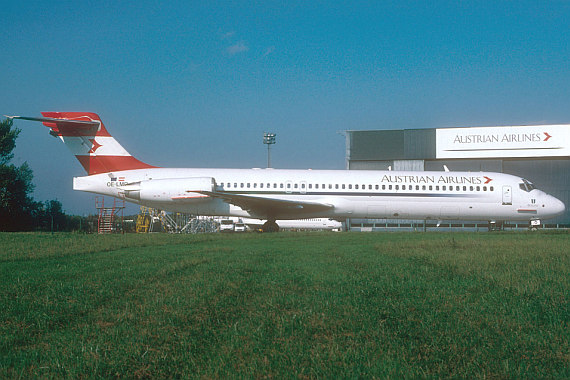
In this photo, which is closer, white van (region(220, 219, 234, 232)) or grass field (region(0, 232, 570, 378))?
grass field (region(0, 232, 570, 378))

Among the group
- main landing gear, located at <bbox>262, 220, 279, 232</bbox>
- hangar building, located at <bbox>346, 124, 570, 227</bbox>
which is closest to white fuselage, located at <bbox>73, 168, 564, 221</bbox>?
main landing gear, located at <bbox>262, 220, 279, 232</bbox>

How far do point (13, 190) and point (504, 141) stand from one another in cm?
4590

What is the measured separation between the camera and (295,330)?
4090 millimetres

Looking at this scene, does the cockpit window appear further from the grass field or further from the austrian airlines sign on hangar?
the austrian airlines sign on hangar

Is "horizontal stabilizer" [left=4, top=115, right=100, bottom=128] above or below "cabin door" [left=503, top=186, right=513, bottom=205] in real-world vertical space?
above

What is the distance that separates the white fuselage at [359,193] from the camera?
24875mm

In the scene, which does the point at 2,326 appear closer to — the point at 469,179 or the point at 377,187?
the point at 377,187

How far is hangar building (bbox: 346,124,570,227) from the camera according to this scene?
45.0 metres

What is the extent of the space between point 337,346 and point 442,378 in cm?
83

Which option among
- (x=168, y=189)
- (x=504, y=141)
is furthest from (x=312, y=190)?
(x=504, y=141)

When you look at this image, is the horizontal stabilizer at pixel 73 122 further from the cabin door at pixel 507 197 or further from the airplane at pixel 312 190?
the cabin door at pixel 507 197

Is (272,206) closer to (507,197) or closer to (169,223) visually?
(507,197)

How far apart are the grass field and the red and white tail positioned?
60.9ft

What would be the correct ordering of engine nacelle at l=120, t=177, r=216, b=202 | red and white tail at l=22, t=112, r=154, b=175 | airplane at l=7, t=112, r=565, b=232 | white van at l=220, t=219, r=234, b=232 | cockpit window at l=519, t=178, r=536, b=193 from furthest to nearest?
white van at l=220, t=219, r=234, b=232 < cockpit window at l=519, t=178, r=536, b=193 < red and white tail at l=22, t=112, r=154, b=175 < airplane at l=7, t=112, r=565, b=232 < engine nacelle at l=120, t=177, r=216, b=202
